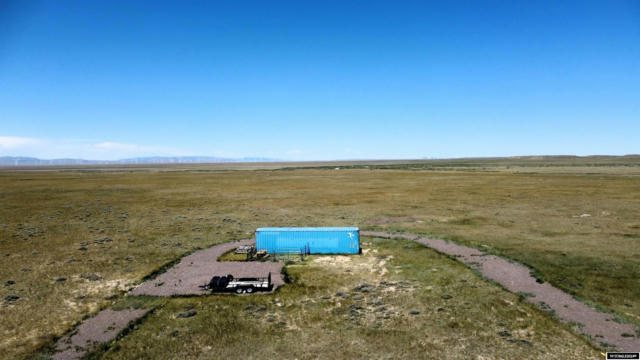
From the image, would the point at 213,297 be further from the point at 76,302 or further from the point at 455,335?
the point at 455,335

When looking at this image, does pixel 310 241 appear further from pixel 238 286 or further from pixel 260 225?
pixel 260 225

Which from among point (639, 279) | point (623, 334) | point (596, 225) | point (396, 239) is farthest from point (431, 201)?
point (623, 334)

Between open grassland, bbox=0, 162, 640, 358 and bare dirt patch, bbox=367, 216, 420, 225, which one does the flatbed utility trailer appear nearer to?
open grassland, bbox=0, 162, 640, 358

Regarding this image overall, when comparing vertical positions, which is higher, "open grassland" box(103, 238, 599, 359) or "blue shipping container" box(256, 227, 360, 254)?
"blue shipping container" box(256, 227, 360, 254)

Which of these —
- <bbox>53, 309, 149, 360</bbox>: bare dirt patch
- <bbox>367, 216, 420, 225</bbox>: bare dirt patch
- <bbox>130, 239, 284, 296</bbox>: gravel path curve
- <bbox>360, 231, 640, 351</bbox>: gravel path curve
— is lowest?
<bbox>53, 309, 149, 360</bbox>: bare dirt patch

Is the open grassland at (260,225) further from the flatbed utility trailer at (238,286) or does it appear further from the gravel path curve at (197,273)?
the gravel path curve at (197,273)

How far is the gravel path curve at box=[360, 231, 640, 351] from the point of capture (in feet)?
64.1

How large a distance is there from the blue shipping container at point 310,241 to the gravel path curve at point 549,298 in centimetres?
982

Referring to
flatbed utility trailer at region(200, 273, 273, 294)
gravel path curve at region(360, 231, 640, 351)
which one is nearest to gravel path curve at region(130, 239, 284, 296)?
flatbed utility trailer at region(200, 273, 273, 294)

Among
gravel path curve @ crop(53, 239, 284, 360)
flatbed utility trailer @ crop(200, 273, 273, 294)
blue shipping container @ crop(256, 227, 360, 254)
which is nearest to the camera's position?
gravel path curve @ crop(53, 239, 284, 360)

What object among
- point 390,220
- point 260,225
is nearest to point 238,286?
point 260,225

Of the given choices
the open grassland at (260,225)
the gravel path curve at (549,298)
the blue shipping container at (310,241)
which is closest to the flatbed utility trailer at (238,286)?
the open grassland at (260,225)

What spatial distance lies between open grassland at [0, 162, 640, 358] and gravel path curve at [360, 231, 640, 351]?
56.0 inches

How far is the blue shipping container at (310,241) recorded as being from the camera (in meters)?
36.9
